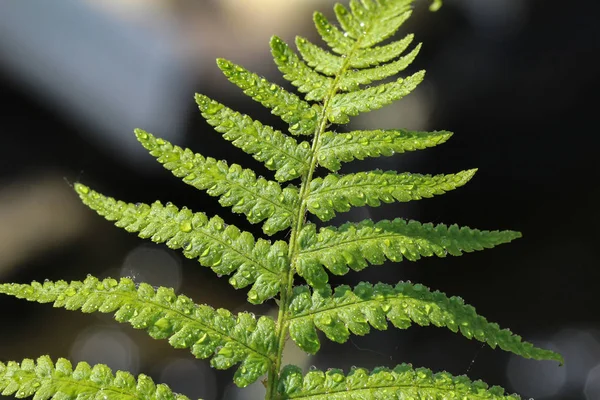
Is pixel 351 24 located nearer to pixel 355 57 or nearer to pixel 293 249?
pixel 355 57

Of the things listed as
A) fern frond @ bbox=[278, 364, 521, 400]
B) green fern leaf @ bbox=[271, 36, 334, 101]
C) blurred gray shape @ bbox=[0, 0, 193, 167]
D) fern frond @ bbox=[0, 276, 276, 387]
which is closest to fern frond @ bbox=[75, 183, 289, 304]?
fern frond @ bbox=[0, 276, 276, 387]

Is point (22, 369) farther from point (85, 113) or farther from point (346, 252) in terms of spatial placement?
point (85, 113)

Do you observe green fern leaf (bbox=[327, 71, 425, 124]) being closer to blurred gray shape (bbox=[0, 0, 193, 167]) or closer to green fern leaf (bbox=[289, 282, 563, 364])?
green fern leaf (bbox=[289, 282, 563, 364])

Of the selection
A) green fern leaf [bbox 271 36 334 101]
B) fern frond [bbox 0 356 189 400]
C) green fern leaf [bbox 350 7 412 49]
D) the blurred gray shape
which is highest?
the blurred gray shape

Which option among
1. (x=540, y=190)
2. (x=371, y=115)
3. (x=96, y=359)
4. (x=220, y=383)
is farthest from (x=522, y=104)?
(x=96, y=359)

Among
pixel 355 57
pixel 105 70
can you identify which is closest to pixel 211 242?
pixel 355 57

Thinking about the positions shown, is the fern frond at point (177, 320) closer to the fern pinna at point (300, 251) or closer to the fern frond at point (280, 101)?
the fern pinna at point (300, 251)

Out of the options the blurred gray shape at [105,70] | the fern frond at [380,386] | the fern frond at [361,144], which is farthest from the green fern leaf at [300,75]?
the blurred gray shape at [105,70]

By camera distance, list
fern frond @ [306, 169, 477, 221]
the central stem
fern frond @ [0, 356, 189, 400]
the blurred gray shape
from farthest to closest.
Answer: the blurred gray shape → fern frond @ [306, 169, 477, 221] → the central stem → fern frond @ [0, 356, 189, 400]
